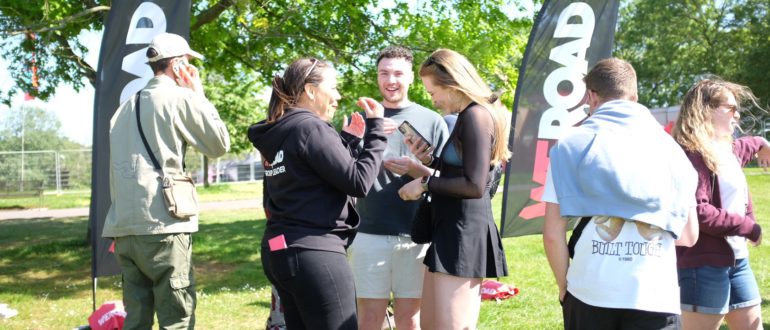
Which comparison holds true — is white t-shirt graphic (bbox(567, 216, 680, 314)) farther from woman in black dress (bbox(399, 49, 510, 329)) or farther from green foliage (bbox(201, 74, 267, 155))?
green foliage (bbox(201, 74, 267, 155))

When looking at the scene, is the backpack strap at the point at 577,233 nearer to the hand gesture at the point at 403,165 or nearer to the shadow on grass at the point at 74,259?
the hand gesture at the point at 403,165

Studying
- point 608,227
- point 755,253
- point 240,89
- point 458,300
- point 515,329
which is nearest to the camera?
point 608,227

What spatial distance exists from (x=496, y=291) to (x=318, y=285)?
4.22 m

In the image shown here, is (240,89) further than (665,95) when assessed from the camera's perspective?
No

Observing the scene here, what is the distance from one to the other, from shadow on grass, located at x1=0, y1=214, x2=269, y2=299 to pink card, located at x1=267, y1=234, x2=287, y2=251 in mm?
5435

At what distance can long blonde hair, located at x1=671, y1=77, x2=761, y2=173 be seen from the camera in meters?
3.37

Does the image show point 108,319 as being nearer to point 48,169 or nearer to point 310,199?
point 310,199

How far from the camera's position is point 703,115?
347 cm

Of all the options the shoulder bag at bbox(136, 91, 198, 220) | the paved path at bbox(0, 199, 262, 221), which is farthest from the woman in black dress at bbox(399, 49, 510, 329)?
the paved path at bbox(0, 199, 262, 221)

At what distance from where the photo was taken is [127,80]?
5.91 metres

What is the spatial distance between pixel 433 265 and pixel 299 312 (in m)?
0.65

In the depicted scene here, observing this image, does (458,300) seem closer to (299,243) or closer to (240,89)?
(299,243)

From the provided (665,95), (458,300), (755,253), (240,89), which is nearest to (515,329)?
(458,300)

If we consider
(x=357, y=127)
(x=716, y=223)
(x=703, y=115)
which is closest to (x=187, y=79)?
(x=357, y=127)
